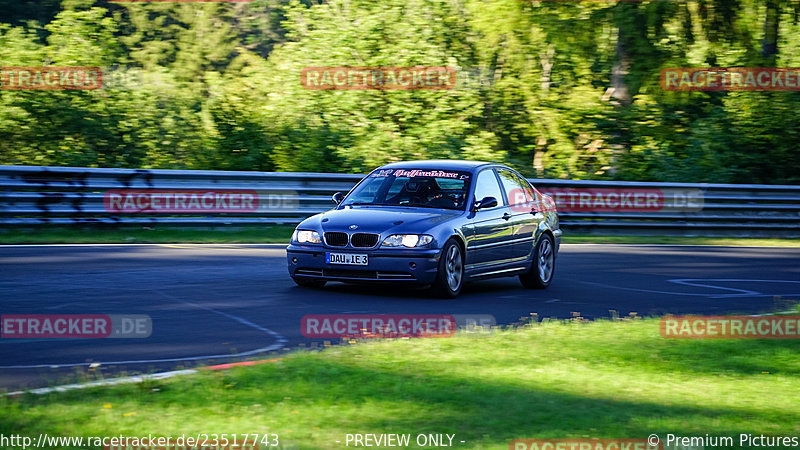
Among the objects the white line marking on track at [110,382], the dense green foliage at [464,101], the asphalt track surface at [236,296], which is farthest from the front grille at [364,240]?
the dense green foliage at [464,101]

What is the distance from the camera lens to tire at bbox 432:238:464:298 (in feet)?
39.2

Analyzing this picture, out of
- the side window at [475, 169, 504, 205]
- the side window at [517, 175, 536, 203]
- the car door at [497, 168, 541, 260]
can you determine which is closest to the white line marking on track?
the side window at [475, 169, 504, 205]

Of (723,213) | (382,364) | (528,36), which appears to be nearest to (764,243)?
(723,213)

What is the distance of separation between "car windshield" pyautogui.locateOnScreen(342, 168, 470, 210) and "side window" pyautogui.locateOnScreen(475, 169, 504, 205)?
167 mm

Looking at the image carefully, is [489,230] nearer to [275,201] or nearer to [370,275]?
[370,275]

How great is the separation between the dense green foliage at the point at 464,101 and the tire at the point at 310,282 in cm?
1118

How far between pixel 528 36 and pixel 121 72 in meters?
10.0

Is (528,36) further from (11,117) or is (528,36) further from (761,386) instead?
(761,386)

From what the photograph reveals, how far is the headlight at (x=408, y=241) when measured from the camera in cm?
1182

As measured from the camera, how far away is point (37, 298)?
10.8 meters

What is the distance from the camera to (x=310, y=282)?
41.4 feet

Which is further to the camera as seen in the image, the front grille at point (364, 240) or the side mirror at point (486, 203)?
the side mirror at point (486, 203)

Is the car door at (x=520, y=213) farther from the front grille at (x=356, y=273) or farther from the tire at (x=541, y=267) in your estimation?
the front grille at (x=356, y=273)

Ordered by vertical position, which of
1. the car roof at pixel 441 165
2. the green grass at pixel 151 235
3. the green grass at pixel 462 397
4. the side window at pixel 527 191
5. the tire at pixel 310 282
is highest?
the car roof at pixel 441 165
